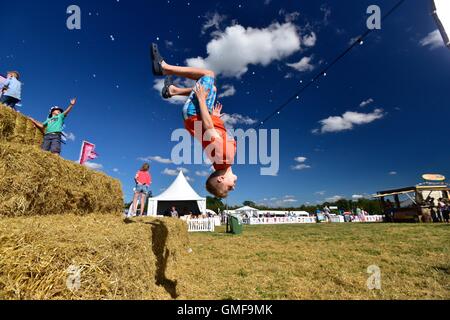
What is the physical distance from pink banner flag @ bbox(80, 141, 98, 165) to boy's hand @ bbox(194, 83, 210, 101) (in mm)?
8990

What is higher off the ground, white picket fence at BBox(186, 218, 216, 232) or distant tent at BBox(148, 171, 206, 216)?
distant tent at BBox(148, 171, 206, 216)

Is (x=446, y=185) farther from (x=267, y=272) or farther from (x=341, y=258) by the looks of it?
(x=267, y=272)

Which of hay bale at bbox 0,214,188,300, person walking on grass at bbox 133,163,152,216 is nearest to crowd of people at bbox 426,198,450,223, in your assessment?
person walking on grass at bbox 133,163,152,216

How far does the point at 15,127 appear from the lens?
480cm

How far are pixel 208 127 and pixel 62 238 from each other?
2134 millimetres

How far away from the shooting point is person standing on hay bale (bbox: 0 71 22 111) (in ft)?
21.3

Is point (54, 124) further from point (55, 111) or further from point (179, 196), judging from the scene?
point (179, 196)

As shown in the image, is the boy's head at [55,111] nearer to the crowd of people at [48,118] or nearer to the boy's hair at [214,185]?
the crowd of people at [48,118]

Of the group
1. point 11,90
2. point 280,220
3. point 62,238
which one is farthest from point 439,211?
point 11,90

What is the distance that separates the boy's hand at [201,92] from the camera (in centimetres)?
360

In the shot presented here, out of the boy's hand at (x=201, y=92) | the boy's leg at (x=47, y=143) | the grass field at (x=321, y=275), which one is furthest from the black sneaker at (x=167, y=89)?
the boy's leg at (x=47, y=143)

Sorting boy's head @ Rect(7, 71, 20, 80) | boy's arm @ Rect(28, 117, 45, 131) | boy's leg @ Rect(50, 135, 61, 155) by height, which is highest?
boy's head @ Rect(7, 71, 20, 80)

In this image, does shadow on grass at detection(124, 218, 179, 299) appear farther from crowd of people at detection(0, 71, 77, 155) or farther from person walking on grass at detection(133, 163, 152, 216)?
person walking on grass at detection(133, 163, 152, 216)

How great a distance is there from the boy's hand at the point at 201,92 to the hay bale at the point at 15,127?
364 cm
